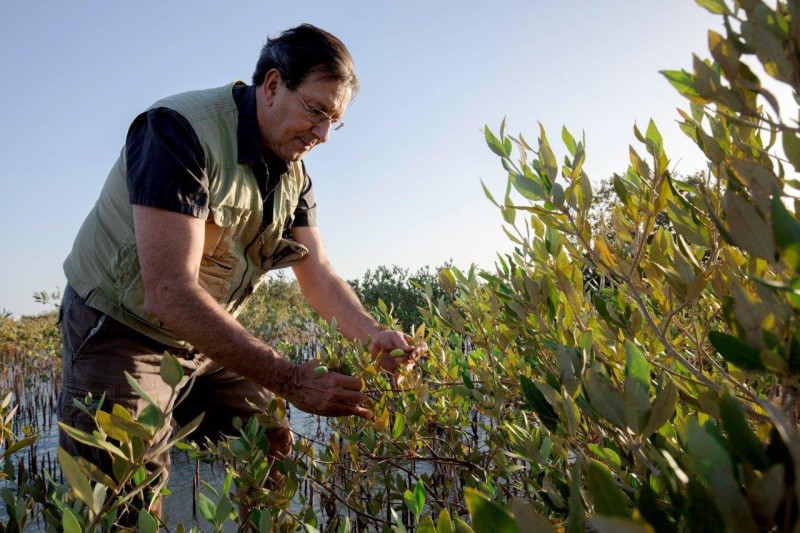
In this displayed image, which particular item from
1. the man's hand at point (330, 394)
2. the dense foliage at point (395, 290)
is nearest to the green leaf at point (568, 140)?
the man's hand at point (330, 394)

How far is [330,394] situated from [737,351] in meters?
1.52

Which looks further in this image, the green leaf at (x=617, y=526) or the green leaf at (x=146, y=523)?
the green leaf at (x=146, y=523)

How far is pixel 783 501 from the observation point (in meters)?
0.50

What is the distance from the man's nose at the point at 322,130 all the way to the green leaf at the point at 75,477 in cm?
226

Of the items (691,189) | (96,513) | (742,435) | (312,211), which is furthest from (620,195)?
(312,211)

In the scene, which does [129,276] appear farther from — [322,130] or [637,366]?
[637,366]

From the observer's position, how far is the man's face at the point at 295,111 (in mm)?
2824

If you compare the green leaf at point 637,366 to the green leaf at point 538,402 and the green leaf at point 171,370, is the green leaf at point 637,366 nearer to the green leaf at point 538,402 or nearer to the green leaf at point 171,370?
the green leaf at point 538,402

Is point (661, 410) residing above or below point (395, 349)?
below

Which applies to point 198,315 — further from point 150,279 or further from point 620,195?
point 620,195

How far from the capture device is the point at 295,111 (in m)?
2.84

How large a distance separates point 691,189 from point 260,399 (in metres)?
2.68

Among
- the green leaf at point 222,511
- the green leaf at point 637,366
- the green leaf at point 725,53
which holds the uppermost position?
the green leaf at point 725,53

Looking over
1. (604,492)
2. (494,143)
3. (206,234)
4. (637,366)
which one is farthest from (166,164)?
(604,492)
